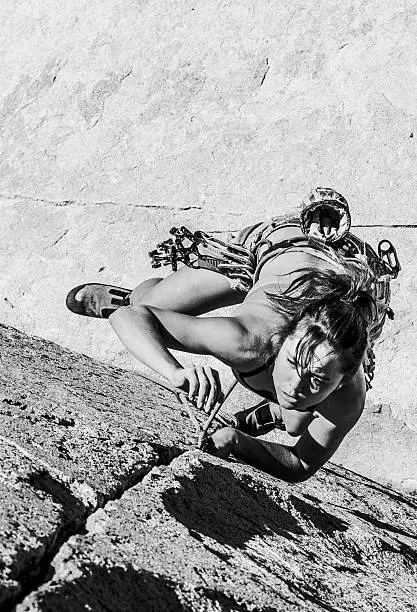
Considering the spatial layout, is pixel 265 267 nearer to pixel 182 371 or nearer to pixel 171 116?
pixel 182 371

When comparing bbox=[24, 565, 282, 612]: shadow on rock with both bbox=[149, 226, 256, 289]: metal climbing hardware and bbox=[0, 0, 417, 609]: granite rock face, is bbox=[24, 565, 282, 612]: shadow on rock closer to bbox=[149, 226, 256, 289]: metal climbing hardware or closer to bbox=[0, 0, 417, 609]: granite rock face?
bbox=[149, 226, 256, 289]: metal climbing hardware

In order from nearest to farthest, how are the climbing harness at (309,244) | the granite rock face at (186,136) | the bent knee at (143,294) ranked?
the climbing harness at (309,244) < the bent knee at (143,294) < the granite rock face at (186,136)

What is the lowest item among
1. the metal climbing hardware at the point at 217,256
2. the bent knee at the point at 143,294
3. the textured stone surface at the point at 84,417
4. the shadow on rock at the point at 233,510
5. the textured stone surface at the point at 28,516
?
the textured stone surface at the point at 28,516

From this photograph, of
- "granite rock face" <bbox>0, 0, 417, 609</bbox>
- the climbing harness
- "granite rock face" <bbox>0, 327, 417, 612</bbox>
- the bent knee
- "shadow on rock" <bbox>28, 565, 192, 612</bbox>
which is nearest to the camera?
"shadow on rock" <bbox>28, 565, 192, 612</bbox>

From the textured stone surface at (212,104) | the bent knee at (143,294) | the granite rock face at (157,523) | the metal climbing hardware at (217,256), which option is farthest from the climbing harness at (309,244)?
the textured stone surface at (212,104)

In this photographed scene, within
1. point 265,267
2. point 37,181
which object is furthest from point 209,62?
point 265,267

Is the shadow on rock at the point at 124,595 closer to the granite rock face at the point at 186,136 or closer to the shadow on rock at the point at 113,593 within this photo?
the shadow on rock at the point at 113,593

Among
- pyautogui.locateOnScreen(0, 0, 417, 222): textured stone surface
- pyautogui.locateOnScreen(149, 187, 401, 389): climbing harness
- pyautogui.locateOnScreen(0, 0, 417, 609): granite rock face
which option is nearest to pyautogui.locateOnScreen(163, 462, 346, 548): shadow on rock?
pyautogui.locateOnScreen(149, 187, 401, 389): climbing harness

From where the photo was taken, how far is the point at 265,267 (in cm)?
278

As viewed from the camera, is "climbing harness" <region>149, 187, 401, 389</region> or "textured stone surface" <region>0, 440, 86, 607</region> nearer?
"textured stone surface" <region>0, 440, 86, 607</region>

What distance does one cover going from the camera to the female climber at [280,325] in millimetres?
2193

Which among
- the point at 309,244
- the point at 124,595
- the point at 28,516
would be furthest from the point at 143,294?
the point at 124,595

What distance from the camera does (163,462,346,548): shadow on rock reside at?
199 centimetres

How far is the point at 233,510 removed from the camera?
2188 mm
